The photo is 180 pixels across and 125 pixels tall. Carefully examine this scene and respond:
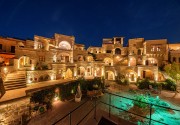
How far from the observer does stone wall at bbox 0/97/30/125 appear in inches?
257

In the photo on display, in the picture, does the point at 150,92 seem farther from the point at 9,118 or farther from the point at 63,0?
the point at 63,0

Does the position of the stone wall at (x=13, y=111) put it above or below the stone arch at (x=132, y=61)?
below

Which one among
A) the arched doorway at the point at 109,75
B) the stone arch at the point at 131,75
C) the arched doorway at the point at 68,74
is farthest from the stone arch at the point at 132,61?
the arched doorway at the point at 68,74

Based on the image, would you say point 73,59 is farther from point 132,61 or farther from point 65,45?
point 132,61

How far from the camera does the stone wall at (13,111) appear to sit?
257 inches

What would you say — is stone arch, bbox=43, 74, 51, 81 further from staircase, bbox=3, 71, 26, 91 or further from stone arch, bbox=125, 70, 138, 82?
stone arch, bbox=125, 70, 138, 82

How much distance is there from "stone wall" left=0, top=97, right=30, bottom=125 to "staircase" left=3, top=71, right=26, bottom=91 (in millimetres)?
3221

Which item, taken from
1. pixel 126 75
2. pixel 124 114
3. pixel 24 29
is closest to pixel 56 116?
pixel 124 114

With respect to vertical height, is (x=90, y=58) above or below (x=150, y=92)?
above

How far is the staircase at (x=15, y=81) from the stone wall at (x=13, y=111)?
3.22 meters

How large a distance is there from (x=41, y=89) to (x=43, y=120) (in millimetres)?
2981

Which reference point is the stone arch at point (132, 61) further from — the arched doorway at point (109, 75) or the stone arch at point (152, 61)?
the arched doorway at point (109, 75)

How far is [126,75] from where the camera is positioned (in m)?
24.1

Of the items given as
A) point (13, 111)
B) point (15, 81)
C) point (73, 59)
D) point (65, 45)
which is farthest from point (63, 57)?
point (13, 111)
